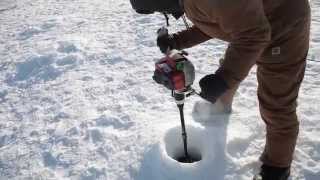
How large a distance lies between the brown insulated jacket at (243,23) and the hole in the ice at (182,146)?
0.88 m

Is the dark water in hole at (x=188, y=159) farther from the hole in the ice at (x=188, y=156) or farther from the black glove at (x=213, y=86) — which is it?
the black glove at (x=213, y=86)

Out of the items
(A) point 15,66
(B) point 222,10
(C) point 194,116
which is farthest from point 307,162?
(A) point 15,66

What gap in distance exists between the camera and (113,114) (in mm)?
3271

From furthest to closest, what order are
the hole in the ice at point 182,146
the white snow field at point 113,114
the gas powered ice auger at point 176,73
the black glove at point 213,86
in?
the hole in the ice at point 182,146 → the white snow field at point 113,114 → the gas powered ice auger at point 176,73 → the black glove at point 213,86

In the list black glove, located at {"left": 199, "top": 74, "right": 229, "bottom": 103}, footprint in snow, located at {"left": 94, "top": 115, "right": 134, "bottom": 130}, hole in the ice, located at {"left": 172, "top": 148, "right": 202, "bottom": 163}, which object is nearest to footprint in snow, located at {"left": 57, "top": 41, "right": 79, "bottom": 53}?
footprint in snow, located at {"left": 94, "top": 115, "right": 134, "bottom": 130}

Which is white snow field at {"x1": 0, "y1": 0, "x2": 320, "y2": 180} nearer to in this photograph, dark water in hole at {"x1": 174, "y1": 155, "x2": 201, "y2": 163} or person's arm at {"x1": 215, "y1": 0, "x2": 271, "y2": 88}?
dark water in hole at {"x1": 174, "y1": 155, "x2": 201, "y2": 163}

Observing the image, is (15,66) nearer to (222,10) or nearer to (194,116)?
(194,116)

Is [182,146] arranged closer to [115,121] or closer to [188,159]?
[188,159]

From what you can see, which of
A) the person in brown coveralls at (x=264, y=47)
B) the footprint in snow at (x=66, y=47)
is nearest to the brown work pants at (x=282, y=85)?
the person in brown coveralls at (x=264, y=47)

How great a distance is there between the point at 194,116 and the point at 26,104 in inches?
54.3

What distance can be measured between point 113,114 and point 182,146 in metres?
0.63

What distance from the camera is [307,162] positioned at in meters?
2.66

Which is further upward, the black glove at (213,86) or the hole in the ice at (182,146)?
the black glove at (213,86)

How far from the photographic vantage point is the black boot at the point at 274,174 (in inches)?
99.1
